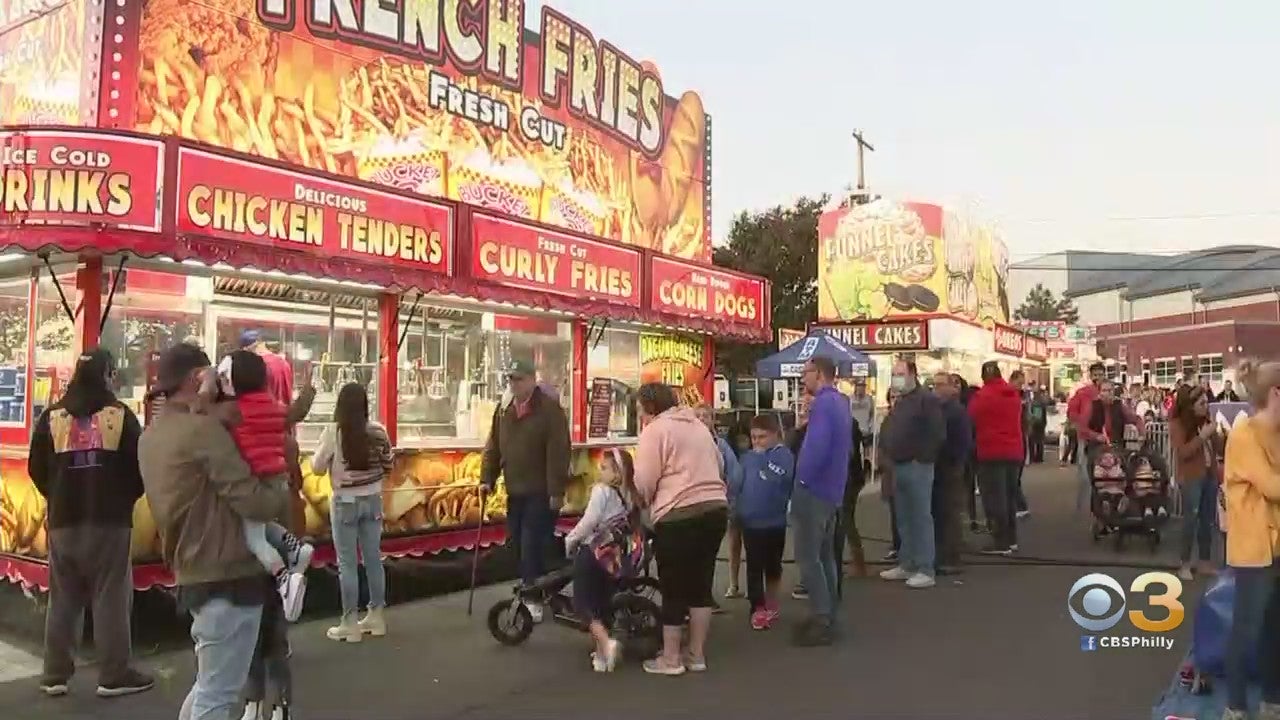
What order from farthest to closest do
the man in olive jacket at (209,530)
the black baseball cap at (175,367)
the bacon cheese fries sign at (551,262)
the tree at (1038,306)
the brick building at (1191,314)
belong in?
the tree at (1038,306) < the brick building at (1191,314) < the bacon cheese fries sign at (551,262) < the black baseball cap at (175,367) < the man in olive jacket at (209,530)

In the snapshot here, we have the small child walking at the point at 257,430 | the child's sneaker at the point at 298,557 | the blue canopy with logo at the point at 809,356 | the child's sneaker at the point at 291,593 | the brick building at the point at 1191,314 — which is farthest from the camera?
the brick building at the point at 1191,314

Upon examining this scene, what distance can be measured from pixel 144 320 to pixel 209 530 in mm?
5013

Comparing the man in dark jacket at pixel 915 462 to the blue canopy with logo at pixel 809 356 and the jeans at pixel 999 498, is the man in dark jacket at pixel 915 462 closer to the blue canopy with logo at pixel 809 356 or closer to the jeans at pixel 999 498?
the jeans at pixel 999 498

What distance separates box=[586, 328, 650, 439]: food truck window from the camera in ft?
40.4

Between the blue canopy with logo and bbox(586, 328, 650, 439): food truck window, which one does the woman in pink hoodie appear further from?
the blue canopy with logo

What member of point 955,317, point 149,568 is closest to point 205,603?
point 149,568

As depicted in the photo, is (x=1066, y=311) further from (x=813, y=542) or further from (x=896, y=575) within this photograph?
(x=813, y=542)

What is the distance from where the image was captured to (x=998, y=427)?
1045 cm

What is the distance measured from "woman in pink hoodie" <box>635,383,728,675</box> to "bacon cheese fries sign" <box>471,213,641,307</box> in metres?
3.85

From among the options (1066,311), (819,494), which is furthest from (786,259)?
(1066,311)

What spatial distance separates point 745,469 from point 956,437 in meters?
2.88

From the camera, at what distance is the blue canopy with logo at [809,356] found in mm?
18234

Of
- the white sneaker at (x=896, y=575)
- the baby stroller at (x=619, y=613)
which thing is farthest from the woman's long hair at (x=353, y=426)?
the white sneaker at (x=896, y=575)

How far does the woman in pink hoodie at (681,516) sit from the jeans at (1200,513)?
489 centimetres
